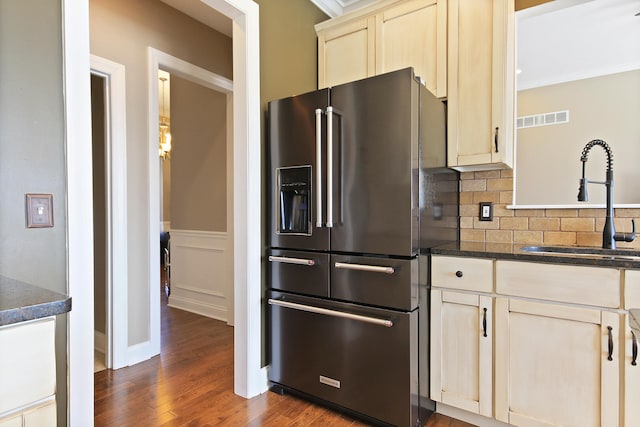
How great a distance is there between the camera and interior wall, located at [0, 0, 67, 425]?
1.10m

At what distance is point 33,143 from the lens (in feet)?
3.78

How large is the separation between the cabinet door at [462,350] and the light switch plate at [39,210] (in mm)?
1764

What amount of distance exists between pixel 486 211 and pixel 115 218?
263cm

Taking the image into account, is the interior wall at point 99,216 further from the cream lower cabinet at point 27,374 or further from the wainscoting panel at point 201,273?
the cream lower cabinet at point 27,374

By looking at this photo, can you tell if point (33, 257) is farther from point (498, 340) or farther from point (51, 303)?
point (498, 340)

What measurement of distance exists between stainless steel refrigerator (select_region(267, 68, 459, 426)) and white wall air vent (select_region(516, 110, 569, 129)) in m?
0.68

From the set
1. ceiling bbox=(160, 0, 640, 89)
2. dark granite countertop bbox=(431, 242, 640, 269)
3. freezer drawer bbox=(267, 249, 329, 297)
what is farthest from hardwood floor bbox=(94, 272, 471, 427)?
ceiling bbox=(160, 0, 640, 89)

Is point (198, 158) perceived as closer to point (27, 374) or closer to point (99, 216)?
point (99, 216)

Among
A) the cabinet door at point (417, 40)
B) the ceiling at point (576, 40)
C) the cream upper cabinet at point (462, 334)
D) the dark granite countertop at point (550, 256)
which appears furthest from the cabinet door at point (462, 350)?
the ceiling at point (576, 40)

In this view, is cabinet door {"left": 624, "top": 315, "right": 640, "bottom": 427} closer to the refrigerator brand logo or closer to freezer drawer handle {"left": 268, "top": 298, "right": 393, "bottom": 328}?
freezer drawer handle {"left": 268, "top": 298, "right": 393, "bottom": 328}

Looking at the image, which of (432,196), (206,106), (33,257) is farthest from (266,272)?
(206,106)

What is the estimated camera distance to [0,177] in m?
1.09

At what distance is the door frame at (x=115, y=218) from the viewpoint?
2529 millimetres

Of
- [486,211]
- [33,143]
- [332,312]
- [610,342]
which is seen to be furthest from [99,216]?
[610,342]
